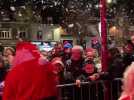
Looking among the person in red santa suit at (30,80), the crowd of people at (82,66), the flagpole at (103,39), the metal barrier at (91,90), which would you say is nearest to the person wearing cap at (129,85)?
the person in red santa suit at (30,80)

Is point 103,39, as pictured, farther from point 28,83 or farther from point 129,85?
point 129,85

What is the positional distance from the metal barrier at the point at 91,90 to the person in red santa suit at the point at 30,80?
4.00m

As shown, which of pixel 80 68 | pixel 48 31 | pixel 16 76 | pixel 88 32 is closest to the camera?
pixel 16 76

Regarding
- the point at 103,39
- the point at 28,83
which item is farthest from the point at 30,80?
the point at 103,39

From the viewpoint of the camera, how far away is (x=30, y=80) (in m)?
5.22

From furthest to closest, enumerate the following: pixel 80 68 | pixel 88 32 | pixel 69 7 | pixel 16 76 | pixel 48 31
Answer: pixel 48 31
pixel 88 32
pixel 69 7
pixel 80 68
pixel 16 76

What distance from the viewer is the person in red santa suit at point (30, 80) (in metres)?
5.18

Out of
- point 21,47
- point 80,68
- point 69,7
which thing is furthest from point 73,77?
point 69,7

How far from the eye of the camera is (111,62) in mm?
9883

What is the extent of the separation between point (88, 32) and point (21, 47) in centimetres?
3919

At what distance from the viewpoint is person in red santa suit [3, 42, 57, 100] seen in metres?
5.18

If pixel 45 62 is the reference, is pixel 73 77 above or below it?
below

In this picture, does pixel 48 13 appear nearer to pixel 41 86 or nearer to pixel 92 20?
pixel 92 20

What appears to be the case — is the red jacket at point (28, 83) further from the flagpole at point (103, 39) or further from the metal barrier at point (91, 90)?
the flagpole at point (103, 39)
